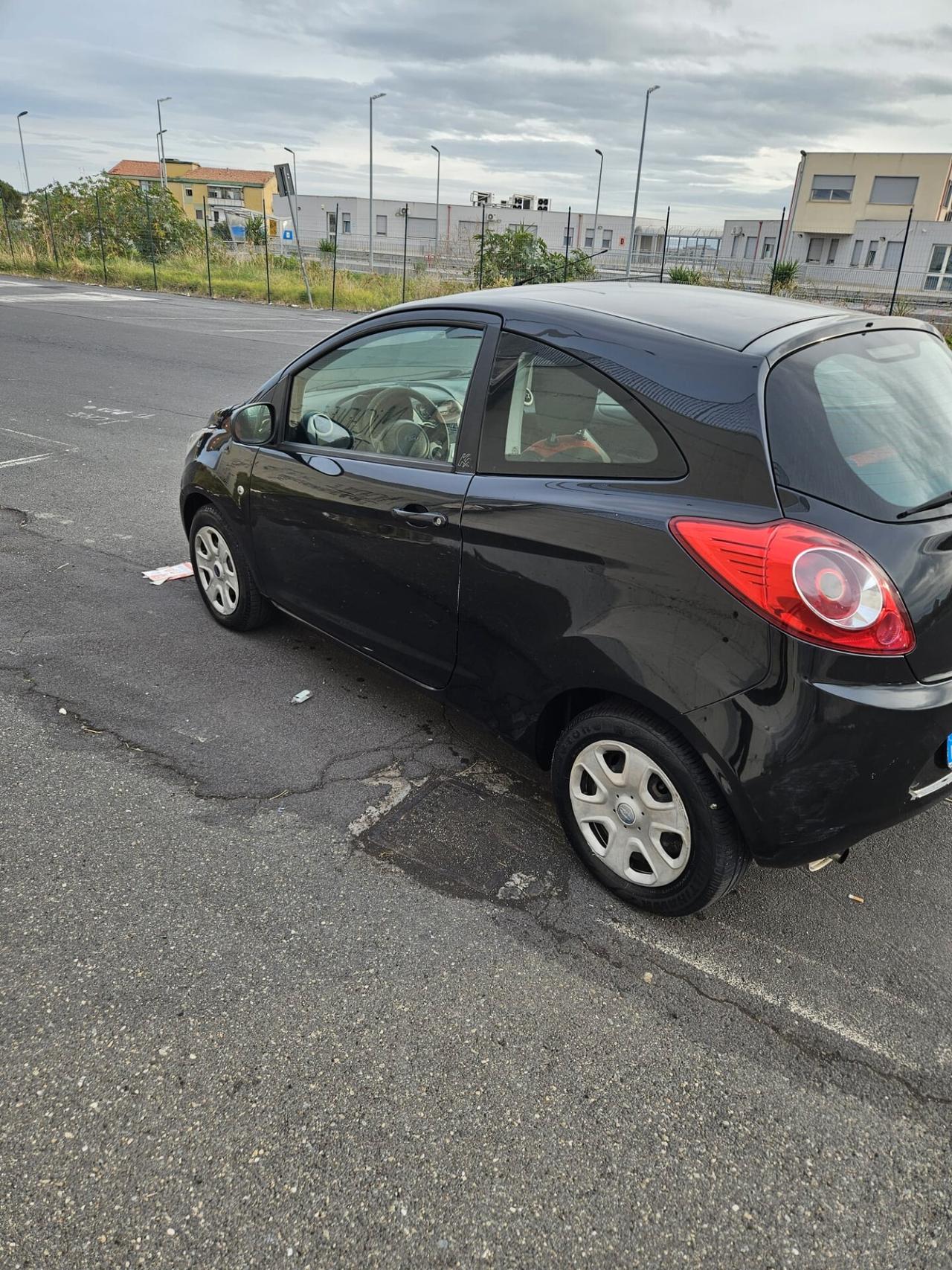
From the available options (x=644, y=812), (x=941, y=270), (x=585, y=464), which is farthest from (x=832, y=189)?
(x=644, y=812)

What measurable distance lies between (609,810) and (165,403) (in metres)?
8.99

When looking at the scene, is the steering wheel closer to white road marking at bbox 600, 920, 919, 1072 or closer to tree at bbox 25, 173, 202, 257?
white road marking at bbox 600, 920, 919, 1072

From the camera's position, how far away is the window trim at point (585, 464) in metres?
2.40

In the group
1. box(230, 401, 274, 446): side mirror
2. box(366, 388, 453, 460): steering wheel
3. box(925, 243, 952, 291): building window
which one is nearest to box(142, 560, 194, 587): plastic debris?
box(230, 401, 274, 446): side mirror

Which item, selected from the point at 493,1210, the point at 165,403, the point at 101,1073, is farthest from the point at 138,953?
the point at 165,403

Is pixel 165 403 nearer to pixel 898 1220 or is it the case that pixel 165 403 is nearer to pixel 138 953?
pixel 138 953

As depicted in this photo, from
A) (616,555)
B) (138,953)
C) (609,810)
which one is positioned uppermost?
(616,555)

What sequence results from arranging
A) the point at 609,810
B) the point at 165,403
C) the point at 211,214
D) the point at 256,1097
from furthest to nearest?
the point at 211,214
the point at 165,403
the point at 609,810
the point at 256,1097

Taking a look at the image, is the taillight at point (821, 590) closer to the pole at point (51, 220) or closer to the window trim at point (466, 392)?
the window trim at point (466, 392)

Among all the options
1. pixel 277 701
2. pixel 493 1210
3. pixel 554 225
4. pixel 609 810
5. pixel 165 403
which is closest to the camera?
pixel 493 1210

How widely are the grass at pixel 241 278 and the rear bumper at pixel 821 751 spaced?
24.0m

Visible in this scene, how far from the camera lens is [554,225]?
73.1m

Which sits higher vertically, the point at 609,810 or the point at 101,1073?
the point at 609,810

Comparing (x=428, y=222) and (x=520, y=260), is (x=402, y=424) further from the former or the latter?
(x=428, y=222)
